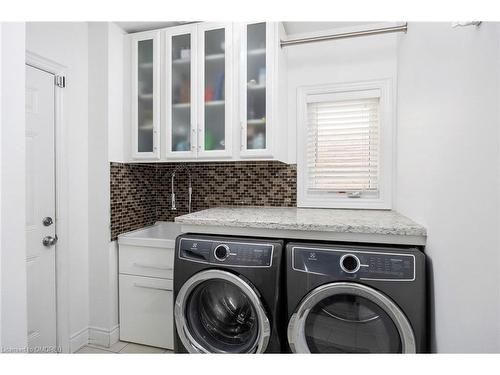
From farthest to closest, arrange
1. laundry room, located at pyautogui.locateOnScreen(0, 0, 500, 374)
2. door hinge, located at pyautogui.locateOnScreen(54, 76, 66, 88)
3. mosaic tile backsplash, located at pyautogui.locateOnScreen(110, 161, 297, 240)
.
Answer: mosaic tile backsplash, located at pyautogui.locateOnScreen(110, 161, 297, 240), door hinge, located at pyautogui.locateOnScreen(54, 76, 66, 88), laundry room, located at pyautogui.locateOnScreen(0, 0, 500, 374)

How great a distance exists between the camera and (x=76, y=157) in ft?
6.65

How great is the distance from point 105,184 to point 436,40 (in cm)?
221

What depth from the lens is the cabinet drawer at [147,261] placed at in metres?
2.00

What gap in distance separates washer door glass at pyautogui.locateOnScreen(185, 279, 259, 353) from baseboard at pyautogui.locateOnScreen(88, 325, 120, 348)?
0.91 metres

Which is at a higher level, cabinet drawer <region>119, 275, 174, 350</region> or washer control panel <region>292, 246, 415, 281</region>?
washer control panel <region>292, 246, 415, 281</region>

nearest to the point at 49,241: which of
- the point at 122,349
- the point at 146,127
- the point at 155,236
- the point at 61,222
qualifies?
the point at 61,222

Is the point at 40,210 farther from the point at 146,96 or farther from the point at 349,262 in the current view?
the point at 349,262

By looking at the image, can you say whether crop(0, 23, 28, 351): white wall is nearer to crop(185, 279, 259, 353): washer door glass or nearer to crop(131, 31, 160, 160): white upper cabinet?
crop(185, 279, 259, 353): washer door glass

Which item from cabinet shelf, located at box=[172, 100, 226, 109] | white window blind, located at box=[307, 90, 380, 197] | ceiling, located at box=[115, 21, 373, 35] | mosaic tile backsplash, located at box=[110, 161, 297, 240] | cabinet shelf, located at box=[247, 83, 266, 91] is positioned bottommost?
mosaic tile backsplash, located at box=[110, 161, 297, 240]

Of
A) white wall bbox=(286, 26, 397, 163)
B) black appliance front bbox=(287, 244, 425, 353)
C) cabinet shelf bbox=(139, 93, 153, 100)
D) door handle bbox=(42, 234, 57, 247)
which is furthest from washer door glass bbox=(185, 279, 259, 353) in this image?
cabinet shelf bbox=(139, 93, 153, 100)

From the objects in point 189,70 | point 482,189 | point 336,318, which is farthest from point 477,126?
point 189,70

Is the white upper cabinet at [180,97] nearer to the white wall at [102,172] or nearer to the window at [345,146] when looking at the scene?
the white wall at [102,172]

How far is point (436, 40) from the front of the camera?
3.91ft

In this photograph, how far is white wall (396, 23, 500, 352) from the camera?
2.51 feet
